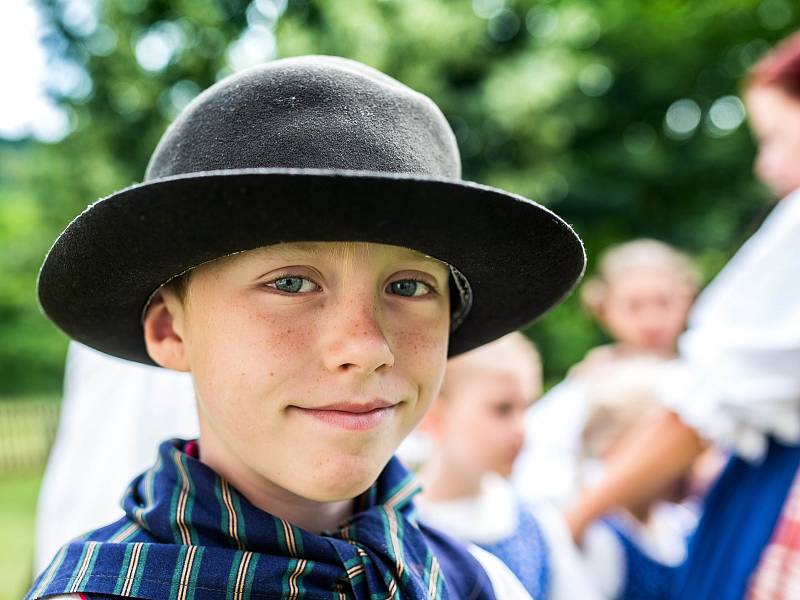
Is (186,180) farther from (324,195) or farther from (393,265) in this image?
(393,265)

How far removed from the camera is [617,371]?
359cm

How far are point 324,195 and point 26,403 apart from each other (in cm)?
1392

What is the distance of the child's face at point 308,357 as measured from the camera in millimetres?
1143

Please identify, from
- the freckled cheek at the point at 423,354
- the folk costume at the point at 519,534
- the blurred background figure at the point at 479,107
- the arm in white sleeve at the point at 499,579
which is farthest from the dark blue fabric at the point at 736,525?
the blurred background figure at the point at 479,107

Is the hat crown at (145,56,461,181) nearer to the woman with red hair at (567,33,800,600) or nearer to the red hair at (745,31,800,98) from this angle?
the woman with red hair at (567,33,800,600)

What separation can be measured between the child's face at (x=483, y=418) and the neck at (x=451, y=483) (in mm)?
24

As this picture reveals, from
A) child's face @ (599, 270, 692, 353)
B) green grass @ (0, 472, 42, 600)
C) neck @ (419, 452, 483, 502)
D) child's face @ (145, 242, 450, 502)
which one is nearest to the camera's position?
child's face @ (145, 242, 450, 502)

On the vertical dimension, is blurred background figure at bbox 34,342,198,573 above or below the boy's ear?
below

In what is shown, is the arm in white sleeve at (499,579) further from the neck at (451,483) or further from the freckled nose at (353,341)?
the neck at (451,483)

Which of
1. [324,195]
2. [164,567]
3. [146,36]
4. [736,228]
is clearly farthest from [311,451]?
[736,228]

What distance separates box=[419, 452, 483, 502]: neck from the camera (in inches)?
93.4

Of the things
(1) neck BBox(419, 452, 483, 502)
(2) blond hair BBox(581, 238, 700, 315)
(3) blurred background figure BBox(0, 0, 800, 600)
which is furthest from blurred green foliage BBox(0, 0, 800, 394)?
(1) neck BBox(419, 452, 483, 502)

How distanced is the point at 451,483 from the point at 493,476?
165mm

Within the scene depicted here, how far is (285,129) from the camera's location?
3.79ft
